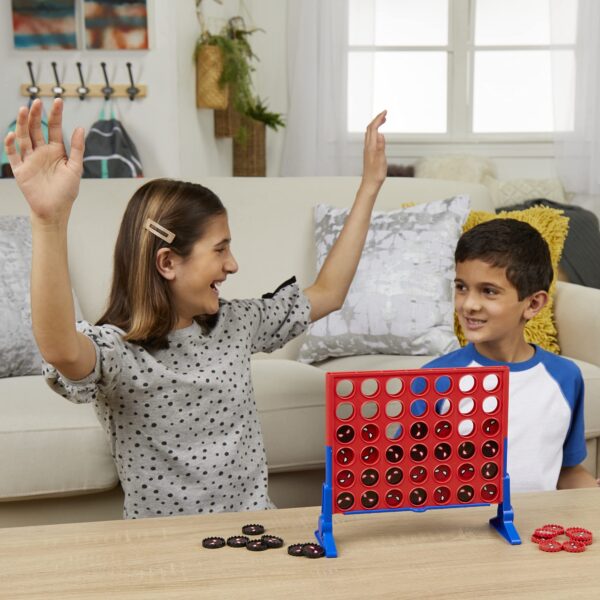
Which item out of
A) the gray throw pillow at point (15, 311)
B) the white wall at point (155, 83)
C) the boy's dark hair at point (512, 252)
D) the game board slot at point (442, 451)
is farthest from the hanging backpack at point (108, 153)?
the game board slot at point (442, 451)

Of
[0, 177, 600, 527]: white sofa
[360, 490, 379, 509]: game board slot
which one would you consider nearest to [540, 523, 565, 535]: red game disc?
[360, 490, 379, 509]: game board slot

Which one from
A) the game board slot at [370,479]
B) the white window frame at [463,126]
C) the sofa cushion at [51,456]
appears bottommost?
the sofa cushion at [51,456]

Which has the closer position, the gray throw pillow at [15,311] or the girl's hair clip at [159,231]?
the girl's hair clip at [159,231]

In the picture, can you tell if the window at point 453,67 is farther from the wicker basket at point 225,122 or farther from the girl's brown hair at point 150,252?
the girl's brown hair at point 150,252

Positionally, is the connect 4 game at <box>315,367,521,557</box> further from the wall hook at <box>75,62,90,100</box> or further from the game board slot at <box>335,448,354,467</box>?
the wall hook at <box>75,62,90,100</box>

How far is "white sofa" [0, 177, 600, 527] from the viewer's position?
1.85m

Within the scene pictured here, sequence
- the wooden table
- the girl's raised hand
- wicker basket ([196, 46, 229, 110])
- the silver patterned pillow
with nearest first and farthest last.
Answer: the wooden table
the girl's raised hand
the silver patterned pillow
wicker basket ([196, 46, 229, 110])

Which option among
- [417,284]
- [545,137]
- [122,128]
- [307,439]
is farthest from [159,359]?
[545,137]

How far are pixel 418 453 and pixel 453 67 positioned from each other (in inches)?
173

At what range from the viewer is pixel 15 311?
2176 mm

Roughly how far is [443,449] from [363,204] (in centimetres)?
57

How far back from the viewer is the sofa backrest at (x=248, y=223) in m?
2.48

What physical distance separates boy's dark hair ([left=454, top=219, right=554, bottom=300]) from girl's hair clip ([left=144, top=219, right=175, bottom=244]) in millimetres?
535

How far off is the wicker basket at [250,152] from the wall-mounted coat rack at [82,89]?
1.15 metres
